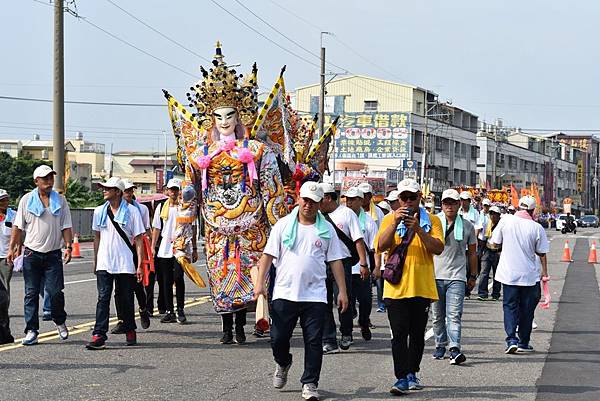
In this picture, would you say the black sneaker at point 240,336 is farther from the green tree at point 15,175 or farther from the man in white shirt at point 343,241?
the green tree at point 15,175

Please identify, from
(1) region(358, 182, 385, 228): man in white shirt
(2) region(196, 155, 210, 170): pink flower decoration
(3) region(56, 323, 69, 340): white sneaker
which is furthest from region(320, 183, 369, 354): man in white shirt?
(3) region(56, 323, 69, 340): white sneaker

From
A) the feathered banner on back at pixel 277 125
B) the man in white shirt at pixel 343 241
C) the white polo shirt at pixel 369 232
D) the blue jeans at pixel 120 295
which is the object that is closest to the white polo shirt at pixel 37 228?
the blue jeans at pixel 120 295

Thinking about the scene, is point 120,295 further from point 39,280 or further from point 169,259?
point 169,259

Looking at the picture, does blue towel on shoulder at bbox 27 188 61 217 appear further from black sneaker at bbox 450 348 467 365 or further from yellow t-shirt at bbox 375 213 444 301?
black sneaker at bbox 450 348 467 365

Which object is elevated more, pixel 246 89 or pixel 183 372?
pixel 246 89

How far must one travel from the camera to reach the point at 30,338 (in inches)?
393

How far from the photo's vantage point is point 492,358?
32.7ft

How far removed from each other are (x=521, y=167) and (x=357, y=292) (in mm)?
106745

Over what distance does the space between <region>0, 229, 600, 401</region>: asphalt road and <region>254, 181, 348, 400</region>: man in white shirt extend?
1.41 ft

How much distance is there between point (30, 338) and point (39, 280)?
650mm

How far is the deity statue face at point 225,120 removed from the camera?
430 inches

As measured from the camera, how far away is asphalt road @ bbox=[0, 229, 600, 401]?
7841 millimetres

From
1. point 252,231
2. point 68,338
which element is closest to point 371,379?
point 252,231

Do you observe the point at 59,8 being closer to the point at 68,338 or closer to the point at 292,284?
the point at 68,338
